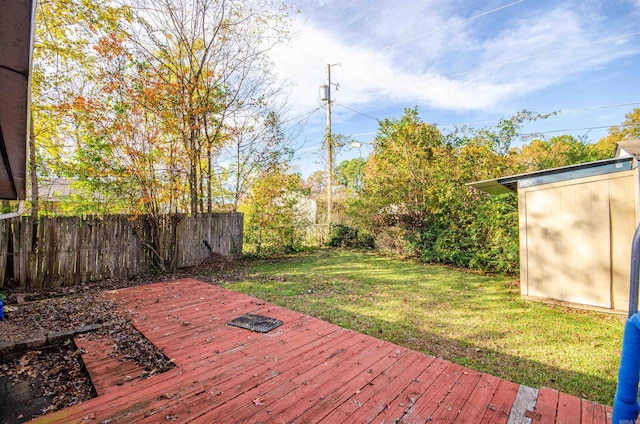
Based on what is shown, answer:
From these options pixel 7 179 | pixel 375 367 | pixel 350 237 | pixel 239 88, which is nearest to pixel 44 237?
pixel 7 179

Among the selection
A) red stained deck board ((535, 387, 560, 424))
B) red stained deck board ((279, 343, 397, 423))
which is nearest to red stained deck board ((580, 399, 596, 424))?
red stained deck board ((535, 387, 560, 424))

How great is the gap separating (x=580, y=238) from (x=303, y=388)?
187 inches

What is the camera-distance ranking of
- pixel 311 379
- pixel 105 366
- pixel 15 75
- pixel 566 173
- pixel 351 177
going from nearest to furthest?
pixel 15 75, pixel 311 379, pixel 105 366, pixel 566 173, pixel 351 177

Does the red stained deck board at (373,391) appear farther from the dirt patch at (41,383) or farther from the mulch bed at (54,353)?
the dirt patch at (41,383)

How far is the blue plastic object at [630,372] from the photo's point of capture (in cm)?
82

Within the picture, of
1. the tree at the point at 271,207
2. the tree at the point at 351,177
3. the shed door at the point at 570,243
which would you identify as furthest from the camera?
the tree at the point at 351,177

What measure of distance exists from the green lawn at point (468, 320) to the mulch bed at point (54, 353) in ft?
6.61

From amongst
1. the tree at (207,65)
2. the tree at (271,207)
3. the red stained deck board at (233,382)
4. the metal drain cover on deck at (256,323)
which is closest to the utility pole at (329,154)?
the tree at (271,207)

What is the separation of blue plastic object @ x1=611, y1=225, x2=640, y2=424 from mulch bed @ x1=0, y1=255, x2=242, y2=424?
267 cm

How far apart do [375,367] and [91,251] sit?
5.88 m

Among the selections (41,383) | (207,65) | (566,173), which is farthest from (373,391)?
(207,65)

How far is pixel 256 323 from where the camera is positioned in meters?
3.21

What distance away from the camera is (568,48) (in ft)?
30.3

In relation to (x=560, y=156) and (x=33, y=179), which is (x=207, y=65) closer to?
(x=33, y=179)
